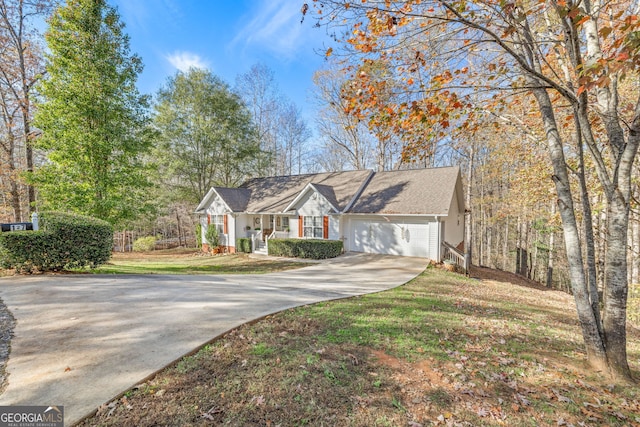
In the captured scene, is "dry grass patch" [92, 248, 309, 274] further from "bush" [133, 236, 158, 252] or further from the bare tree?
"bush" [133, 236, 158, 252]

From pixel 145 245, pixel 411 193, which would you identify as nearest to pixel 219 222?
pixel 145 245

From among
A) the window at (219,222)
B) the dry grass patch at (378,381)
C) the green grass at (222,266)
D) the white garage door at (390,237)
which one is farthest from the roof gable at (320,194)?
the dry grass patch at (378,381)

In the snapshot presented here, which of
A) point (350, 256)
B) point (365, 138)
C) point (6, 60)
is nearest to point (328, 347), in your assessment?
point (350, 256)

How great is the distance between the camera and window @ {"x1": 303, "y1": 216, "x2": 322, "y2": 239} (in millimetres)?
17203

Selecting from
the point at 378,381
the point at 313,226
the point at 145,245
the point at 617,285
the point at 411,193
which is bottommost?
the point at 145,245

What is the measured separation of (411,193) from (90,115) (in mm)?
16115

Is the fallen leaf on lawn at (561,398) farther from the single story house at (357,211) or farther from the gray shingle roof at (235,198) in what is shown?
the gray shingle roof at (235,198)

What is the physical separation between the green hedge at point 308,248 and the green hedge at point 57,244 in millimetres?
8795

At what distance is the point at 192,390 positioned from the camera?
300cm

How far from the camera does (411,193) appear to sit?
16.0 m

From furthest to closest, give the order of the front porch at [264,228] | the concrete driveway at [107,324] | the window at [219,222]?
1. the window at [219,222]
2. the front porch at [264,228]
3. the concrete driveway at [107,324]

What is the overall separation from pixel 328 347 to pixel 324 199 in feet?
42.6

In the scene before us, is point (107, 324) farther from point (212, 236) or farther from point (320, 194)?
point (212, 236)

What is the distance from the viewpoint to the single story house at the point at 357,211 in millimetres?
14656
